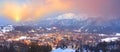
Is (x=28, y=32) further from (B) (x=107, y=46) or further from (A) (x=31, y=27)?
(B) (x=107, y=46)

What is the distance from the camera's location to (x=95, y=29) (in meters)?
99.4

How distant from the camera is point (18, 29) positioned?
304 feet

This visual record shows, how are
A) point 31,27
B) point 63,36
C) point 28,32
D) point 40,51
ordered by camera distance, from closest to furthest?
point 40,51, point 63,36, point 28,32, point 31,27

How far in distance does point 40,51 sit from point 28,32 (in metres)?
40.3

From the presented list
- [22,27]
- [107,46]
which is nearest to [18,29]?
[22,27]

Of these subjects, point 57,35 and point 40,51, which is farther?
point 57,35

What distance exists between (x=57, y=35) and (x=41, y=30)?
9.59 meters

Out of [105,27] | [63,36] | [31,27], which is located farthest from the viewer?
[105,27]

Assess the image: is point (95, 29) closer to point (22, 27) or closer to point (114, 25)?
point (114, 25)

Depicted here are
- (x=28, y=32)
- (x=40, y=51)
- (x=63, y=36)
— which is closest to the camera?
(x=40, y=51)

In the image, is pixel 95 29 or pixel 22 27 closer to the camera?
pixel 22 27

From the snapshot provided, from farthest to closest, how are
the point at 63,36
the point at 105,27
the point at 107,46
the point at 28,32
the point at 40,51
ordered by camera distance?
1. the point at 105,27
2. the point at 28,32
3. the point at 63,36
4. the point at 107,46
5. the point at 40,51

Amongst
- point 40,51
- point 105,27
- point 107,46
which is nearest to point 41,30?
point 105,27

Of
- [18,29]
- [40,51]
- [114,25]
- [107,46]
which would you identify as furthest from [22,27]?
[40,51]
